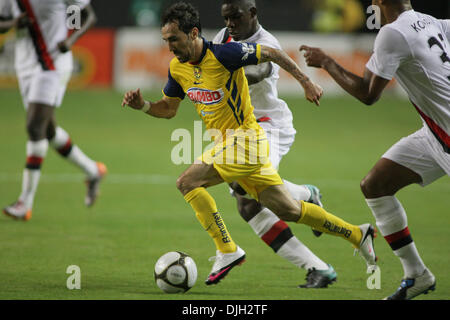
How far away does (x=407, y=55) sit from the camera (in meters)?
4.67

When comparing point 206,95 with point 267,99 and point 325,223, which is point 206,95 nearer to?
point 267,99

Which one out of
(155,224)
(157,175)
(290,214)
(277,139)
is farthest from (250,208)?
(157,175)

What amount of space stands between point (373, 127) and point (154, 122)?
505 cm

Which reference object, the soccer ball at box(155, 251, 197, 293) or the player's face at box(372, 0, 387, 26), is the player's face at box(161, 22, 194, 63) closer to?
the player's face at box(372, 0, 387, 26)

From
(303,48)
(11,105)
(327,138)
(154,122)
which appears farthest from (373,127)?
(303,48)

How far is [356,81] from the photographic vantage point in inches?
186

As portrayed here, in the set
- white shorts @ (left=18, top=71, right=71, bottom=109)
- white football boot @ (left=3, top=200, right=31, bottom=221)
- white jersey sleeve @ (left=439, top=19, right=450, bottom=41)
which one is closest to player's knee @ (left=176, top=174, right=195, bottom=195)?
white jersey sleeve @ (left=439, top=19, right=450, bottom=41)

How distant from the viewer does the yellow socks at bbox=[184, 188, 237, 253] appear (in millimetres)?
5273

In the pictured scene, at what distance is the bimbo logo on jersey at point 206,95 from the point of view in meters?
5.36

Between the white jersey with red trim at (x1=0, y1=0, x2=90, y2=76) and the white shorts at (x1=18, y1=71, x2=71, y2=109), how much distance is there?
7cm

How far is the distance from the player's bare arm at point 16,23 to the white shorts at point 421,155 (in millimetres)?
4687

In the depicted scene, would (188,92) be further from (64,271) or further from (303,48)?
(64,271)

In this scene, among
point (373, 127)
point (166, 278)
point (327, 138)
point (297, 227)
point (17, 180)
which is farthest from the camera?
point (373, 127)

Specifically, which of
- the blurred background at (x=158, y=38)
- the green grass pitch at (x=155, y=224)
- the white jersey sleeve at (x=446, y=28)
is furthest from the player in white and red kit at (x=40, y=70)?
the blurred background at (x=158, y=38)
